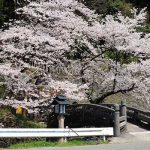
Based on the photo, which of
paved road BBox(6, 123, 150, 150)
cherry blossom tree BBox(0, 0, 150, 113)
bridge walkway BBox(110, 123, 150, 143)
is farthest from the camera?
cherry blossom tree BBox(0, 0, 150, 113)

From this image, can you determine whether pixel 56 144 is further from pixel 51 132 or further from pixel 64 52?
pixel 64 52

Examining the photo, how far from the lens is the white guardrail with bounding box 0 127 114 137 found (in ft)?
52.5

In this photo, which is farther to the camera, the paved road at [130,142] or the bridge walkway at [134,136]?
the bridge walkway at [134,136]

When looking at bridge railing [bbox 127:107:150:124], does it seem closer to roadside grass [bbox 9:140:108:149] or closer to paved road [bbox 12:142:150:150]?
roadside grass [bbox 9:140:108:149]

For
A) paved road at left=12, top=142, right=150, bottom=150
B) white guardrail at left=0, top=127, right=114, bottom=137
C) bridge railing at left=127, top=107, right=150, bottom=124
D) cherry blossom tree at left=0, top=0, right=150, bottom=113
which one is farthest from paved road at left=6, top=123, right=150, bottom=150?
cherry blossom tree at left=0, top=0, right=150, bottom=113

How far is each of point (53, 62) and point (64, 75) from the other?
2003 mm

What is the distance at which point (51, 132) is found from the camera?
1672cm

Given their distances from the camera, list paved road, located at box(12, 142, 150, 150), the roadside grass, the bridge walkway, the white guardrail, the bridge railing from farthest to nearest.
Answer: the bridge railing < the bridge walkway < the roadside grass < the white guardrail < paved road, located at box(12, 142, 150, 150)

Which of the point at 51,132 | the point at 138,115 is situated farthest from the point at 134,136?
the point at 138,115

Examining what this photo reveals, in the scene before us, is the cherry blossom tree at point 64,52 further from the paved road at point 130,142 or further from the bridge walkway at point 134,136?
the paved road at point 130,142

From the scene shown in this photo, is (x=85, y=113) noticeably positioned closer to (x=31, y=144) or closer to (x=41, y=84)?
(x=41, y=84)

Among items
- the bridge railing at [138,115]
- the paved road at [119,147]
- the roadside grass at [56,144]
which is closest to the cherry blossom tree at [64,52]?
the bridge railing at [138,115]

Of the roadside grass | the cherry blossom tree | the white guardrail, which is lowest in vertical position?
the roadside grass

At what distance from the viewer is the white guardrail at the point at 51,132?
16.0 m
